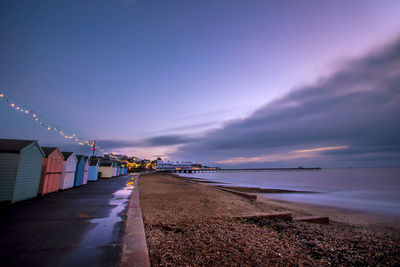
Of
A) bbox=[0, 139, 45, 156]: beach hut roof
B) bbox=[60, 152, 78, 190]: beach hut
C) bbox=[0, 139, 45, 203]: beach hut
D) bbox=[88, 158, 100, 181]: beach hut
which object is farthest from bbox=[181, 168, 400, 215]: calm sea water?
bbox=[88, 158, 100, 181]: beach hut

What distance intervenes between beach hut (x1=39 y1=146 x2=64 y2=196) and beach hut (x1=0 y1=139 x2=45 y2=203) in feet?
2.11

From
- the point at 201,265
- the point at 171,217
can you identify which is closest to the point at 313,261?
the point at 201,265

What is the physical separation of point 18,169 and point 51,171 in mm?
3495

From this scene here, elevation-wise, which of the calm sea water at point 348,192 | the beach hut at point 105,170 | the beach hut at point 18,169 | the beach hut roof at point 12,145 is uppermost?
the beach hut roof at point 12,145

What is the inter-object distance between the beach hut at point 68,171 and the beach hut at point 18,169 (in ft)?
12.2

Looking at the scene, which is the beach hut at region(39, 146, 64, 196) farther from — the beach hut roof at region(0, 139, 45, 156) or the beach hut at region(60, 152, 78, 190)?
the beach hut roof at region(0, 139, 45, 156)

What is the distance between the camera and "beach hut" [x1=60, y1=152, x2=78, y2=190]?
1405 centimetres

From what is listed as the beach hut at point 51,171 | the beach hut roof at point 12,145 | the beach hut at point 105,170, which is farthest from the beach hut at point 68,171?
the beach hut at point 105,170

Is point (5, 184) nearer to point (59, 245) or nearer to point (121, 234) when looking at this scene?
point (59, 245)

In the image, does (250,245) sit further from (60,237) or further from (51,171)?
(51,171)

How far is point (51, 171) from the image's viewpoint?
12.0 meters

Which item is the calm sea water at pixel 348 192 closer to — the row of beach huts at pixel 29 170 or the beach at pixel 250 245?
A: the beach at pixel 250 245

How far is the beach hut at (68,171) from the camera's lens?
14.1 metres

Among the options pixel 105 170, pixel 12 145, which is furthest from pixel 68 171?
pixel 105 170
